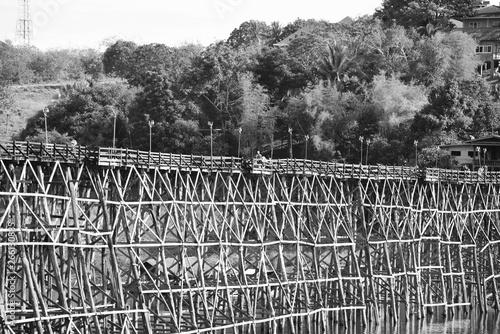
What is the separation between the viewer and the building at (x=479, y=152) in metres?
83.2

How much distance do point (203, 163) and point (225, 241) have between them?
348 centimetres

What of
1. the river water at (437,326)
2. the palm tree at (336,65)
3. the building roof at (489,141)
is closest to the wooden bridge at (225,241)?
the river water at (437,326)

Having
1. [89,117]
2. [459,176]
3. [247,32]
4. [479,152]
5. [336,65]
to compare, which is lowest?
[459,176]

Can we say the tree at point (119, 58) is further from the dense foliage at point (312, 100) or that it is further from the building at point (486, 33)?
the building at point (486, 33)

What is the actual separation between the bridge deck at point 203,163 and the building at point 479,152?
23.4 ft

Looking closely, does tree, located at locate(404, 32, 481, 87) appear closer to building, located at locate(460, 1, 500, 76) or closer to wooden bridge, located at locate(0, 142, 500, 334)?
building, located at locate(460, 1, 500, 76)

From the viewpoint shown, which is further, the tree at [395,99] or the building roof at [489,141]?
the tree at [395,99]

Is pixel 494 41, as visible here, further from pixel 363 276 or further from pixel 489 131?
pixel 363 276

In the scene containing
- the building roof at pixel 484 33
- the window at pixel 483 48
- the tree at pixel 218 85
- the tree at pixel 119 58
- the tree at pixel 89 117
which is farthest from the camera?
the tree at pixel 119 58

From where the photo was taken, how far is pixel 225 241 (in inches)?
2184

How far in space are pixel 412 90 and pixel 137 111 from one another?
23059 millimetres

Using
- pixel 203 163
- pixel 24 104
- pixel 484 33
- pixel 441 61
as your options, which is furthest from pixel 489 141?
pixel 24 104

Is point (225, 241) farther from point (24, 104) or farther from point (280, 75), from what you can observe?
point (24, 104)

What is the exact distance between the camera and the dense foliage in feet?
332
